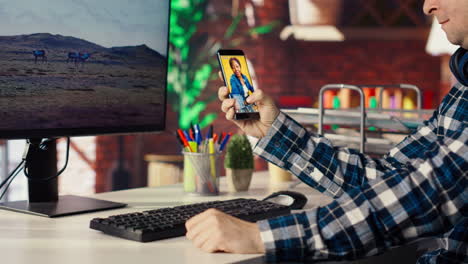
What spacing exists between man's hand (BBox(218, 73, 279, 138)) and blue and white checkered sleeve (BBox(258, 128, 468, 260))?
448 mm

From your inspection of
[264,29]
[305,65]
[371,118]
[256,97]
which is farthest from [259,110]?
A: [305,65]

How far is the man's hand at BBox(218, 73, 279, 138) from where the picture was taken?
1.31 metres

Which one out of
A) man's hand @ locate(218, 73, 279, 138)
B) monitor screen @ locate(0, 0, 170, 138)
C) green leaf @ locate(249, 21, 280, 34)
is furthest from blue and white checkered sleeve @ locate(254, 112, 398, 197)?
green leaf @ locate(249, 21, 280, 34)

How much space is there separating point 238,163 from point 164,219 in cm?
49

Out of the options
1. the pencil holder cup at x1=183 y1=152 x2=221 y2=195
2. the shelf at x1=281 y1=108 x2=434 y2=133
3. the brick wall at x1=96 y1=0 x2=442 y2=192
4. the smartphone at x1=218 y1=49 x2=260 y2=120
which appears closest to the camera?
the smartphone at x1=218 y1=49 x2=260 y2=120

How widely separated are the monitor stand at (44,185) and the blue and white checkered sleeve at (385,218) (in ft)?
1.69

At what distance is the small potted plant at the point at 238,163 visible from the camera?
5.07ft

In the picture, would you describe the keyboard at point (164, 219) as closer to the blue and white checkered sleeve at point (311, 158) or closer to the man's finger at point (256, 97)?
the blue and white checkered sleeve at point (311, 158)

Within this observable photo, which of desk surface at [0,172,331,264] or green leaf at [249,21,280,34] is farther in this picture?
green leaf at [249,21,280,34]

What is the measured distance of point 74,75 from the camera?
4.19 feet

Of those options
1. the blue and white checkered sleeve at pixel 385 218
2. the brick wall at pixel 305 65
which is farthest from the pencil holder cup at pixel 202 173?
the brick wall at pixel 305 65

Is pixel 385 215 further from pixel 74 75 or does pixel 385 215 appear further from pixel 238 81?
pixel 74 75

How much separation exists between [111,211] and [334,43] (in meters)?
3.42

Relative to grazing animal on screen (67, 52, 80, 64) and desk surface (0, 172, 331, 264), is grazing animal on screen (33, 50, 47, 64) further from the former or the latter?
desk surface (0, 172, 331, 264)
